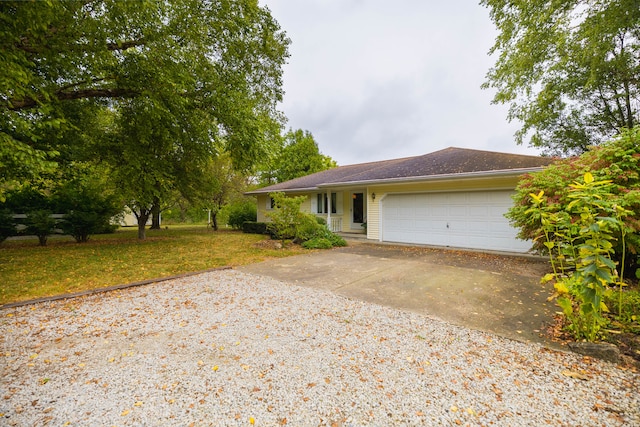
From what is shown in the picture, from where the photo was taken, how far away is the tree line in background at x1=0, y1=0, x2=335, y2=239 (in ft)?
17.3

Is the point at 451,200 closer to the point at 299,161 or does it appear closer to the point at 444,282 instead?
the point at 444,282

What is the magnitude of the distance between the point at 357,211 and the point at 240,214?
26.8 ft

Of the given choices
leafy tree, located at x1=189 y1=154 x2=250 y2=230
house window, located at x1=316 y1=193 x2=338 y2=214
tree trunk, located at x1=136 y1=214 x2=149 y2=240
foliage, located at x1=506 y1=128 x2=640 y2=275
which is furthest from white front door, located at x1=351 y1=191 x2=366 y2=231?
tree trunk, located at x1=136 y1=214 x2=149 y2=240

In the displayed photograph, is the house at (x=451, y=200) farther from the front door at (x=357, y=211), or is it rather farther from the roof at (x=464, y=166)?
the front door at (x=357, y=211)

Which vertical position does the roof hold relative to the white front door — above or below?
above

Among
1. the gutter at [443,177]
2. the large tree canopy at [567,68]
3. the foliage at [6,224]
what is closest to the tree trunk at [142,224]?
the foliage at [6,224]

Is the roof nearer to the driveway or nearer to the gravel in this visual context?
the driveway

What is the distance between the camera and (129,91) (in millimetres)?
7262

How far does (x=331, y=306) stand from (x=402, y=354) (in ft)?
4.98

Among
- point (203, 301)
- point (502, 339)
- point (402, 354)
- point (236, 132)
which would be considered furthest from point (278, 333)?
point (236, 132)

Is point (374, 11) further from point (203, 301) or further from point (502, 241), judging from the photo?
point (203, 301)

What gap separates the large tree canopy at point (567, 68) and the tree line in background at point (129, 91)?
881cm

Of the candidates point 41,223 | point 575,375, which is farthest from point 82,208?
point 575,375

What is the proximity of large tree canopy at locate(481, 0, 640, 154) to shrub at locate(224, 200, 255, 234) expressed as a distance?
48.3 ft
